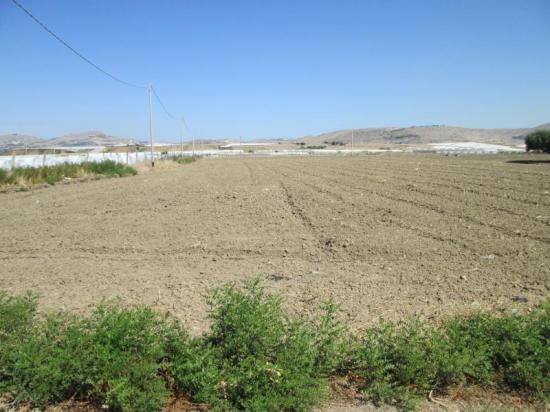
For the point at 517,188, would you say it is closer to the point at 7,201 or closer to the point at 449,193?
the point at 449,193

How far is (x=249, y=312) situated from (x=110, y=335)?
1144mm

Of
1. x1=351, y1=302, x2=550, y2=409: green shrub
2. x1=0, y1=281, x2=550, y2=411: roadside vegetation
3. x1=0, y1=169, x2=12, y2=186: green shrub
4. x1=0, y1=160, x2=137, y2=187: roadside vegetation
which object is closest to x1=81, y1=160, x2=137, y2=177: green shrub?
x1=0, y1=160, x2=137, y2=187: roadside vegetation

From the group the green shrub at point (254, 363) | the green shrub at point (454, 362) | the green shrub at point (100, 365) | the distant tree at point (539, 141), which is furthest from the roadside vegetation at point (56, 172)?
the distant tree at point (539, 141)

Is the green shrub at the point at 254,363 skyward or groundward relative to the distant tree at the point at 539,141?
groundward

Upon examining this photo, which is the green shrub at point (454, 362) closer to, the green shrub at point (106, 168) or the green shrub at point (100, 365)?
the green shrub at point (100, 365)

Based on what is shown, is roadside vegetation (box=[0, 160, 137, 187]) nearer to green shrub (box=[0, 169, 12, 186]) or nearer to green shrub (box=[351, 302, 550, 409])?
green shrub (box=[0, 169, 12, 186])

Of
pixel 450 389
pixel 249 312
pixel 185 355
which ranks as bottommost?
pixel 450 389

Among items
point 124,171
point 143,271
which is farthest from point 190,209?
point 124,171

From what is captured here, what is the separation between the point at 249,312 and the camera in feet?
12.4

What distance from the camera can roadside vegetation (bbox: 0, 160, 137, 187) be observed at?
23219 millimetres

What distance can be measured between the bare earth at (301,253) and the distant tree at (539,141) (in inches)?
2025

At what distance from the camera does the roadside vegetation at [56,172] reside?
23.2 meters

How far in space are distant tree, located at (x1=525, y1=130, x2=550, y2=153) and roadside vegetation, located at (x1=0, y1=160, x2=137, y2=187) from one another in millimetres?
52662

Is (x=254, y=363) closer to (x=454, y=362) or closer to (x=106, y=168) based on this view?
(x=454, y=362)
